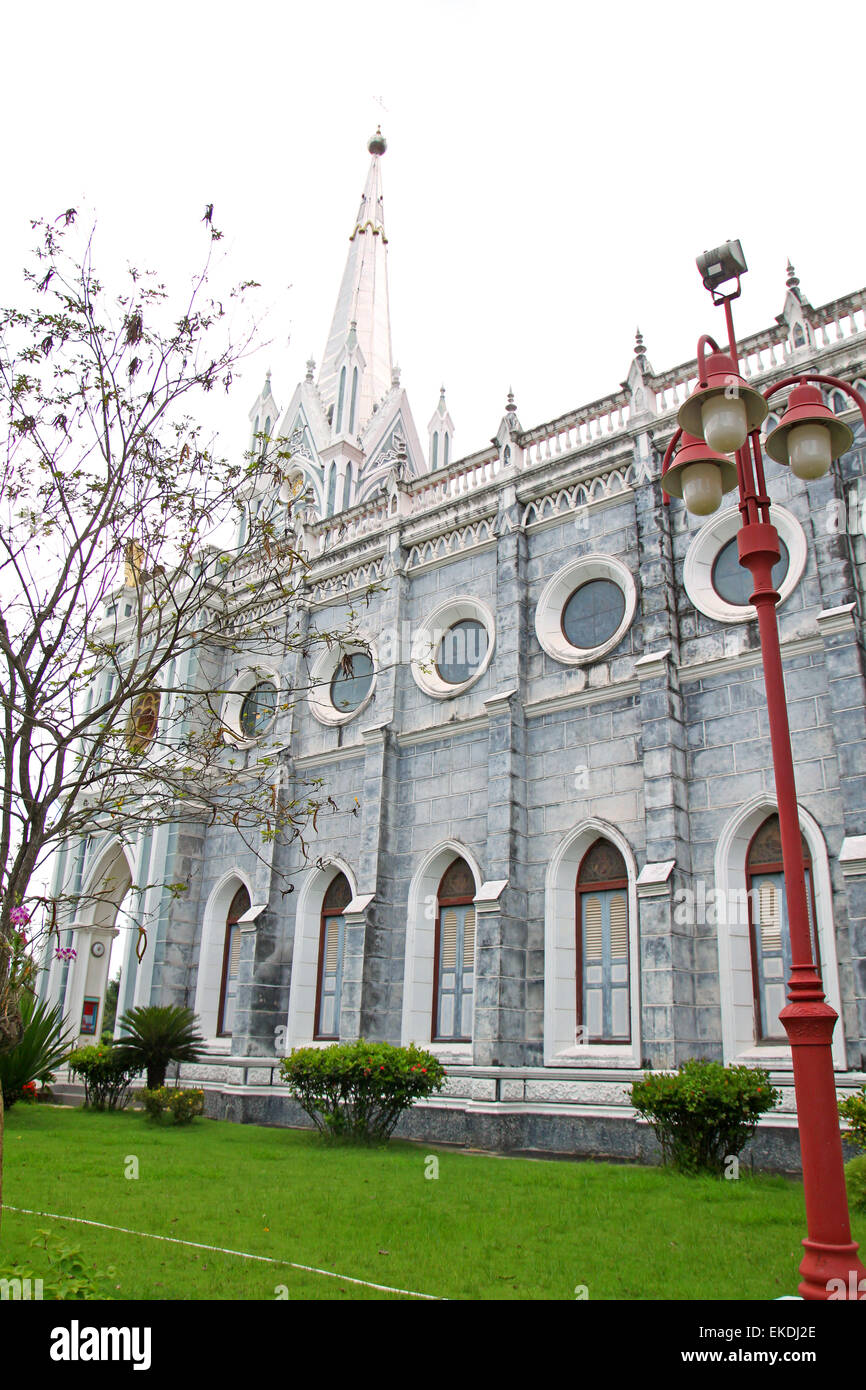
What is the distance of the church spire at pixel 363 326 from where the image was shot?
3228 cm

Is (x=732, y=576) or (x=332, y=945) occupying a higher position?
(x=732, y=576)

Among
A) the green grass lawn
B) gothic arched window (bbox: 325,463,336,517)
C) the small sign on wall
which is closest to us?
the green grass lawn

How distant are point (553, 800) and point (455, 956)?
3169mm

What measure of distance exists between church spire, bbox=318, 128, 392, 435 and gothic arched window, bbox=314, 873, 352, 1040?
17.4 meters

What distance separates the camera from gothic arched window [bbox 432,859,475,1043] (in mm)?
15992

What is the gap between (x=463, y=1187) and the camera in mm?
10000

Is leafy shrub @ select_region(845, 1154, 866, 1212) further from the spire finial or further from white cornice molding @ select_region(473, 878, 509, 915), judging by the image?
the spire finial

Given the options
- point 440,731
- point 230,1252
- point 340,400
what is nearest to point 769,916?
point 440,731

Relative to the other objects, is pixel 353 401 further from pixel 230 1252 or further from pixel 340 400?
pixel 230 1252

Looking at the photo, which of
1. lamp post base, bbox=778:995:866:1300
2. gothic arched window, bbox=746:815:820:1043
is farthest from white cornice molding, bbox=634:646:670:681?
lamp post base, bbox=778:995:866:1300

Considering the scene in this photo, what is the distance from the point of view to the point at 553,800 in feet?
50.9
